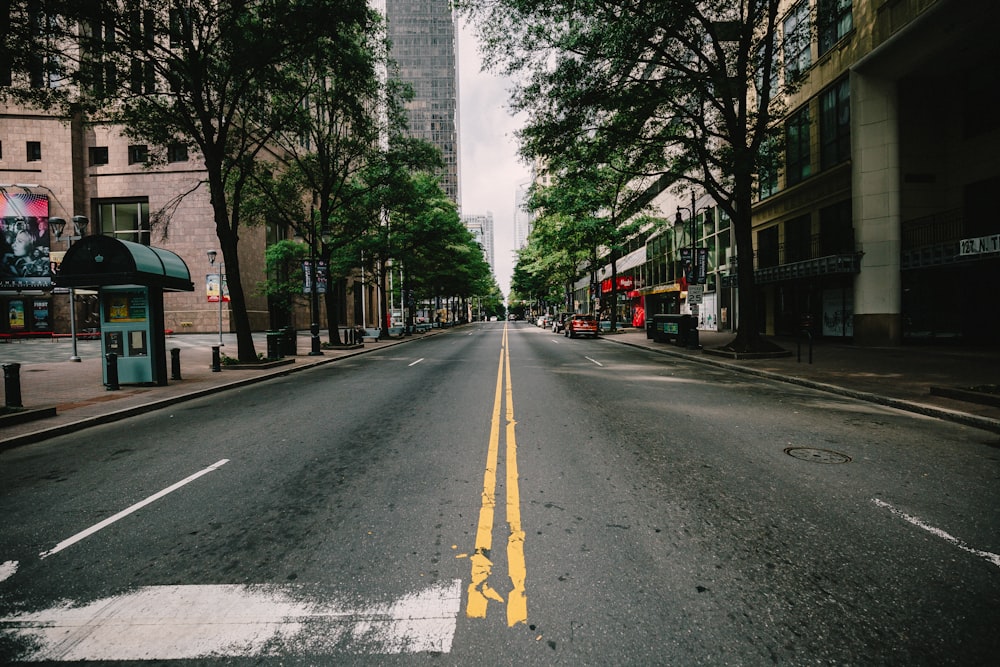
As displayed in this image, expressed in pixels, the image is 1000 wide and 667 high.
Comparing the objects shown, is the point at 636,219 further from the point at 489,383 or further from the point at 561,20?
the point at 489,383

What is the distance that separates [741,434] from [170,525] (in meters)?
6.82

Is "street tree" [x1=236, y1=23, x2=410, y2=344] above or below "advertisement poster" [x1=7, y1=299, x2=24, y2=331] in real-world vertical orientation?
above

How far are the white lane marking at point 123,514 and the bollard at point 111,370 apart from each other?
8.36 meters

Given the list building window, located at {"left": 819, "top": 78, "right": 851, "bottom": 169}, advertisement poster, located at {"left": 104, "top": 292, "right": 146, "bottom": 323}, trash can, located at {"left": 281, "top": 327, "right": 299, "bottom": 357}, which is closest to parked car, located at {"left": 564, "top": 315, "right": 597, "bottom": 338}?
building window, located at {"left": 819, "top": 78, "right": 851, "bottom": 169}

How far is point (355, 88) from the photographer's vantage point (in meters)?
21.0

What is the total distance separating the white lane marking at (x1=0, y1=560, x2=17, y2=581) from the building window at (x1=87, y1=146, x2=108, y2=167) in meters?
51.7

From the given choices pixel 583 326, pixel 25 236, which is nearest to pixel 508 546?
pixel 583 326

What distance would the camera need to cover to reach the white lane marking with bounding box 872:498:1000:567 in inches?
131

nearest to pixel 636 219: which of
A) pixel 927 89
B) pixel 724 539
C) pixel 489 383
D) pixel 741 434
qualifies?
pixel 927 89

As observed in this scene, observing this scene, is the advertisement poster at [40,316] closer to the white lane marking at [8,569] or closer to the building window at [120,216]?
the building window at [120,216]

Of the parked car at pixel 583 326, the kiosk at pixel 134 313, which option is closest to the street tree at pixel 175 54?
the kiosk at pixel 134 313

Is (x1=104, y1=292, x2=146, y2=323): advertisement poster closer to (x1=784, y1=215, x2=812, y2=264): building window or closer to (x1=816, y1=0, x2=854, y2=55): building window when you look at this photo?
(x1=816, y1=0, x2=854, y2=55): building window

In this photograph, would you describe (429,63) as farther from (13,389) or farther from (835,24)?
(13,389)

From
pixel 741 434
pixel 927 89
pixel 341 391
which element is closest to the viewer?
pixel 741 434
